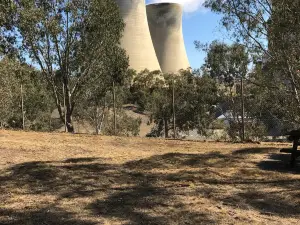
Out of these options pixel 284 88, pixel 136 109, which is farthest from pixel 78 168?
pixel 136 109

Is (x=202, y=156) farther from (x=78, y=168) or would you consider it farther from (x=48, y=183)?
(x=48, y=183)

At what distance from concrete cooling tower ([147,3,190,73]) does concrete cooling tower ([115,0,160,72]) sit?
987 centimetres

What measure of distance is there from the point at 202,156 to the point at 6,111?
564 inches

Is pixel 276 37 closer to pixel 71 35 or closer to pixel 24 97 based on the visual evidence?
pixel 71 35

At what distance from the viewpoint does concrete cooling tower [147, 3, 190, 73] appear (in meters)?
65.5

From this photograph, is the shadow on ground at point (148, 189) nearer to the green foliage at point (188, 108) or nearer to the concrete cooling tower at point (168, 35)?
the green foliage at point (188, 108)

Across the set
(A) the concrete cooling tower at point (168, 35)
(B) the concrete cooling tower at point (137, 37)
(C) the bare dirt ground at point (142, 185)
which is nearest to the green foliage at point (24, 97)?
(C) the bare dirt ground at point (142, 185)

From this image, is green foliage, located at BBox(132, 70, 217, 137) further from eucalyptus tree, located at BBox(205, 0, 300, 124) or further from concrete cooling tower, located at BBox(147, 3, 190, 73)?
concrete cooling tower, located at BBox(147, 3, 190, 73)

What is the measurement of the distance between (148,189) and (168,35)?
2472 inches

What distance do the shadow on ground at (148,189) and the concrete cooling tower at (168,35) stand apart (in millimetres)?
59239

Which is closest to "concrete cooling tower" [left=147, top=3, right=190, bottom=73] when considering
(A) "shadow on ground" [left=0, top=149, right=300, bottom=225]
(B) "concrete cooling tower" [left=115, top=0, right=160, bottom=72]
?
(B) "concrete cooling tower" [left=115, top=0, right=160, bottom=72]

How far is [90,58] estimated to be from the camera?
39.7ft

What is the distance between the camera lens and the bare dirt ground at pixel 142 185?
4047 mm

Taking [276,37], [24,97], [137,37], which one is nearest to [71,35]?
[276,37]
